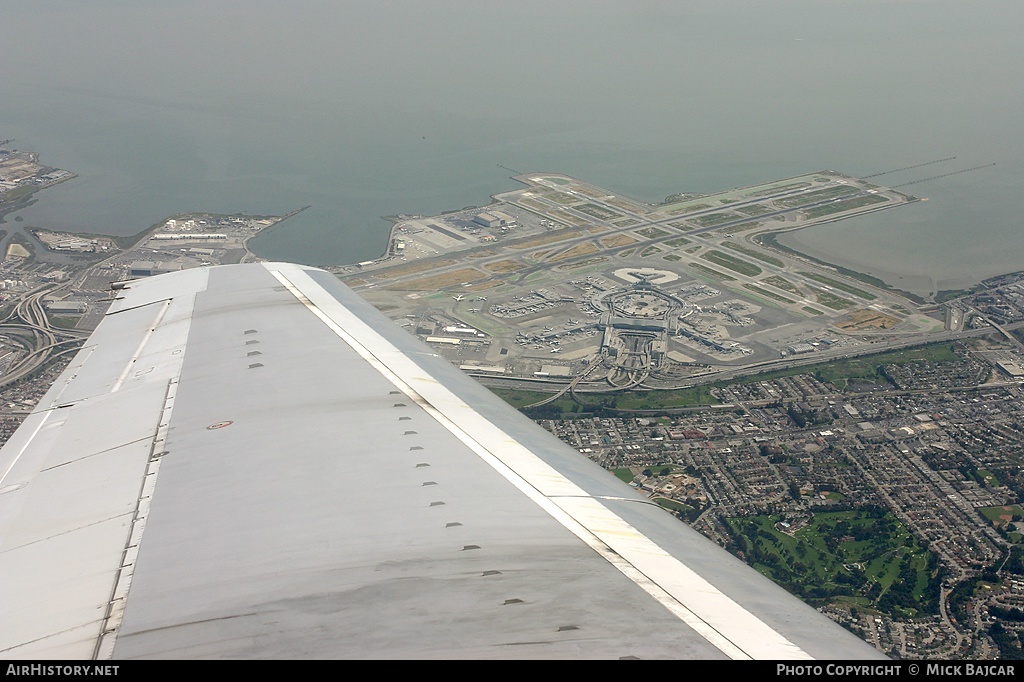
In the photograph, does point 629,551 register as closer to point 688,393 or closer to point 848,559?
point 848,559

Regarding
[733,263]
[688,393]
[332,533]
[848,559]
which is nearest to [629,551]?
[332,533]

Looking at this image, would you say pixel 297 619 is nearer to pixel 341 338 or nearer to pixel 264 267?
A: pixel 341 338

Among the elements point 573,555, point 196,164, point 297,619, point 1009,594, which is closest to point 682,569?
point 573,555

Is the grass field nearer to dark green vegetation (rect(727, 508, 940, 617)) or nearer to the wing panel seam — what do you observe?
dark green vegetation (rect(727, 508, 940, 617))

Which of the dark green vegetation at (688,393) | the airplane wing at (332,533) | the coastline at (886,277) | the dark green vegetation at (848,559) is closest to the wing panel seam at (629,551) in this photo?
the airplane wing at (332,533)

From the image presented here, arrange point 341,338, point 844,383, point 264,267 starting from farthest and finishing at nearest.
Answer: point 844,383 < point 264,267 < point 341,338

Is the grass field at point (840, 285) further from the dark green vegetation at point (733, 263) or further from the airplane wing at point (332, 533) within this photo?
the airplane wing at point (332, 533)
